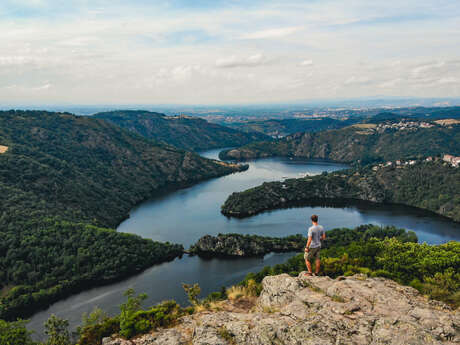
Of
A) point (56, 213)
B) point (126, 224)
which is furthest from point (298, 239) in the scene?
point (56, 213)

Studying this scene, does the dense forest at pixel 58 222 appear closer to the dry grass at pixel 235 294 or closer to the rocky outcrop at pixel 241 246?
the rocky outcrop at pixel 241 246

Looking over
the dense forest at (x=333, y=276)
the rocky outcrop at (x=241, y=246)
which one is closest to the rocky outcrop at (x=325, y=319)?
the dense forest at (x=333, y=276)

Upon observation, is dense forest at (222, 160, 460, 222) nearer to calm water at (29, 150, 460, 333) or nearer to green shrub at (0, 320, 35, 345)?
calm water at (29, 150, 460, 333)

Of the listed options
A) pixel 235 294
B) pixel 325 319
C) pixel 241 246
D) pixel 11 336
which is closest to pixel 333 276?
pixel 235 294

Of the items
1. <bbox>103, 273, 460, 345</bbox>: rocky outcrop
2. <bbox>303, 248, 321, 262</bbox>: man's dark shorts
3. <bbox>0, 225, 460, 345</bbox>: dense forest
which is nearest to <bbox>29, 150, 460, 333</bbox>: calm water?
<bbox>0, 225, 460, 345</bbox>: dense forest

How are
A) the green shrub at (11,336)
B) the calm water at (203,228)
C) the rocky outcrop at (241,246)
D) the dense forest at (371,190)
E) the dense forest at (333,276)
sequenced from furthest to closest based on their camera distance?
the dense forest at (371,190) → the rocky outcrop at (241,246) → the calm water at (203,228) → the green shrub at (11,336) → the dense forest at (333,276)
